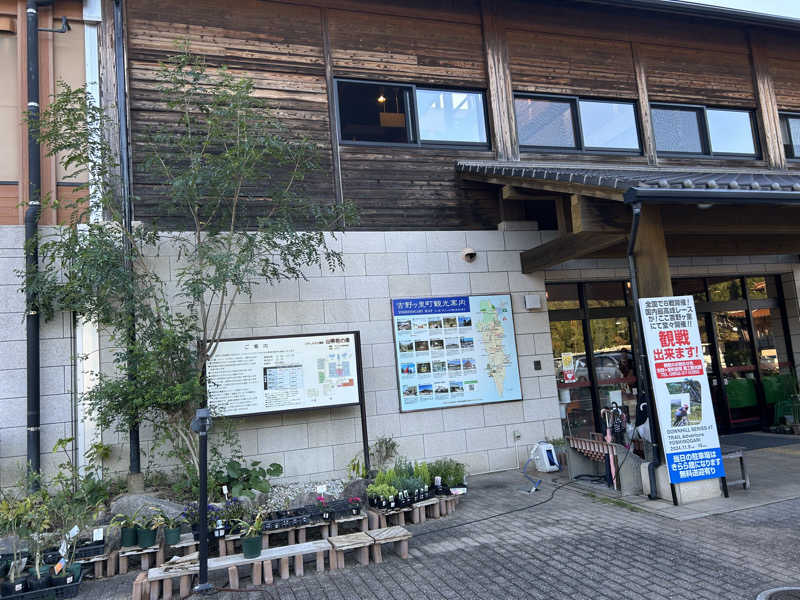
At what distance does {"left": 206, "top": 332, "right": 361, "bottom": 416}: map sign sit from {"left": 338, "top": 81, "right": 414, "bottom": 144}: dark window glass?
9.76 ft

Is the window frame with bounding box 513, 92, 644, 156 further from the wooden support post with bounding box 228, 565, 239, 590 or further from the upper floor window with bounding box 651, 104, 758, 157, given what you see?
the wooden support post with bounding box 228, 565, 239, 590

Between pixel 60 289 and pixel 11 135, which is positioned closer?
pixel 60 289

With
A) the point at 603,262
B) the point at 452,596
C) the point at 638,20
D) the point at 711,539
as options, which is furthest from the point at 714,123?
the point at 452,596

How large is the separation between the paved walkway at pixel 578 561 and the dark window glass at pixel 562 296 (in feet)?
12.1

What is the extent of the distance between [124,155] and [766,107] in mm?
10872

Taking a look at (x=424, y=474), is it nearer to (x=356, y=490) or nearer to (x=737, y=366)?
(x=356, y=490)

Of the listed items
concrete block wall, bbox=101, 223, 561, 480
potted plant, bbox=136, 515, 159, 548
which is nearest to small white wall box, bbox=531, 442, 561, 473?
concrete block wall, bbox=101, 223, 561, 480

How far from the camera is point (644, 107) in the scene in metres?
9.75

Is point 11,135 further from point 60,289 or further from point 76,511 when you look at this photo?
point 76,511

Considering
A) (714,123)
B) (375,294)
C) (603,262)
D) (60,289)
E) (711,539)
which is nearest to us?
(711,539)

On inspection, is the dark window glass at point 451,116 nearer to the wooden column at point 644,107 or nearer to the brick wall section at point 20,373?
the wooden column at point 644,107

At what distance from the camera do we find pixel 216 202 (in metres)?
6.80

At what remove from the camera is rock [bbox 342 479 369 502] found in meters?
6.20

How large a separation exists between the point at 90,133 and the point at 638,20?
882 centimetres
